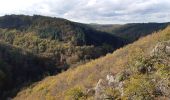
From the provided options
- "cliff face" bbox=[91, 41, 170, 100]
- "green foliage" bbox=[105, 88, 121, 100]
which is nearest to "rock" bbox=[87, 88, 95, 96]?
"cliff face" bbox=[91, 41, 170, 100]

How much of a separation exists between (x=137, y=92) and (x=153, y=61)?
237 inches

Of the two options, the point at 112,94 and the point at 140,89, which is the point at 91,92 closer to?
the point at 112,94

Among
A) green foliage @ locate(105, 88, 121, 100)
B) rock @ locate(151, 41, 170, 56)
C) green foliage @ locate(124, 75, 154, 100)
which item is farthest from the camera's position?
rock @ locate(151, 41, 170, 56)

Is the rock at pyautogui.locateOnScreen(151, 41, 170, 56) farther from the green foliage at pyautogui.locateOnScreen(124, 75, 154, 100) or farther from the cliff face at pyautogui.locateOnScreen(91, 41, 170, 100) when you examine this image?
the green foliage at pyautogui.locateOnScreen(124, 75, 154, 100)

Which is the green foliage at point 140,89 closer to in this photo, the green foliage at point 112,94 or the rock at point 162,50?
the green foliage at point 112,94

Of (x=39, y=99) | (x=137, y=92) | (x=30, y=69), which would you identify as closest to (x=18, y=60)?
(x=30, y=69)

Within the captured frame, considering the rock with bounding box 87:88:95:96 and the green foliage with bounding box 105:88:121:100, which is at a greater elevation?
the green foliage with bounding box 105:88:121:100

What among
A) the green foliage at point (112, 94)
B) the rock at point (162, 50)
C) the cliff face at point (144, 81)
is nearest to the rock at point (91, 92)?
the cliff face at point (144, 81)

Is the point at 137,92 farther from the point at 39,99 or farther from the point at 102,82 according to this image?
the point at 39,99

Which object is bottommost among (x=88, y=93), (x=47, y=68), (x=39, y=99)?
(x=47, y=68)

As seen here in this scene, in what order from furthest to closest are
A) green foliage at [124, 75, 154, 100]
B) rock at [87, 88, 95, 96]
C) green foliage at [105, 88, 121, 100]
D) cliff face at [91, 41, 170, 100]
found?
rock at [87, 88, 95, 96], green foliage at [105, 88, 121, 100], cliff face at [91, 41, 170, 100], green foliage at [124, 75, 154, 100]

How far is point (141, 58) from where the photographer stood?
36906mm

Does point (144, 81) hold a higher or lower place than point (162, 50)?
lower

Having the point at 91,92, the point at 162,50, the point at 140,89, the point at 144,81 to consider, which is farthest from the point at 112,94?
the point at 162,50
